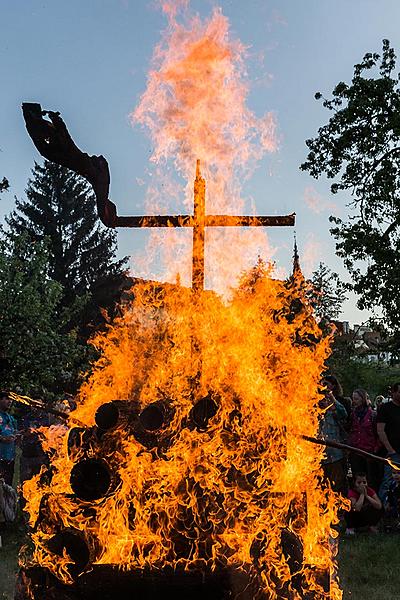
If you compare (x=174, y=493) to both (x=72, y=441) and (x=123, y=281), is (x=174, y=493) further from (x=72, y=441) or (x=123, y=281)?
(x=123, y=281)

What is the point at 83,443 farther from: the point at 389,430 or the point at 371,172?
the point at 371,172

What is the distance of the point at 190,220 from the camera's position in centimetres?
466

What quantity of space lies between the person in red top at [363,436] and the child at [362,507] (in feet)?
1.87

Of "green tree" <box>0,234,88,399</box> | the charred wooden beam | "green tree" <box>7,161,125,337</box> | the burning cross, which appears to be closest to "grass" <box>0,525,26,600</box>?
the burning cross

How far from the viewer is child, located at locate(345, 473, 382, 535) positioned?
29.8ft

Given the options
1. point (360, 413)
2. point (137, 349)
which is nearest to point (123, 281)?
point (360, 413)

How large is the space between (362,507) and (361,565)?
73.7 inches

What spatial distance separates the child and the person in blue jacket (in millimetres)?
4945

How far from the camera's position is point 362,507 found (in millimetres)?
9125

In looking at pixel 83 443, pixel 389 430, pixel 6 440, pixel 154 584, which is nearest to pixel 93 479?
pixel 83 443

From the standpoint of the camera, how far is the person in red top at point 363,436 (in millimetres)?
9828

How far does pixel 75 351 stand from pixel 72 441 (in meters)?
15.5

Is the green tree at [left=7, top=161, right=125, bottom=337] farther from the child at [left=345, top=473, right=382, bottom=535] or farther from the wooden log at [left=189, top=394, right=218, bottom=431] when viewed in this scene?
the wooden log at [left=189, top=394, right=218, bottom=431]

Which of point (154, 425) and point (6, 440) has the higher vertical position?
point (6, 440)
